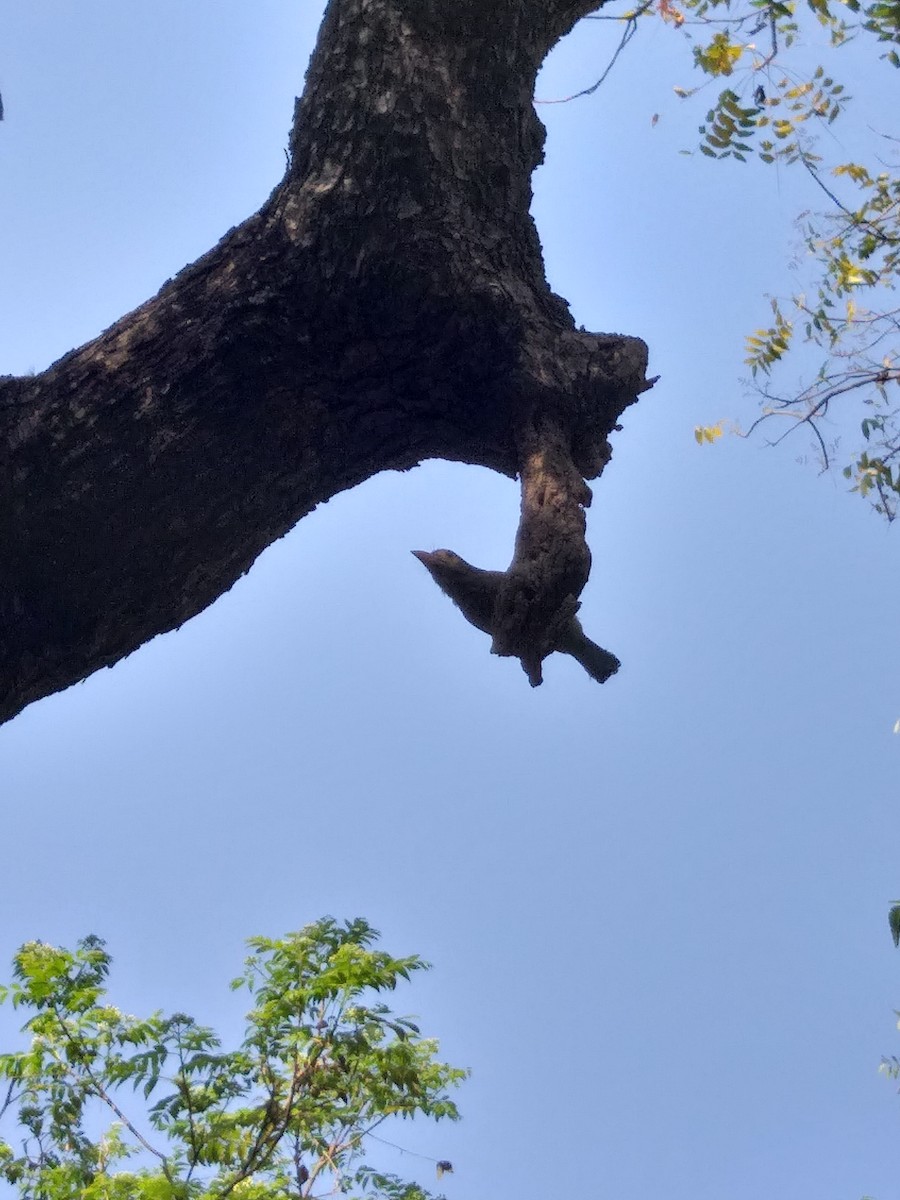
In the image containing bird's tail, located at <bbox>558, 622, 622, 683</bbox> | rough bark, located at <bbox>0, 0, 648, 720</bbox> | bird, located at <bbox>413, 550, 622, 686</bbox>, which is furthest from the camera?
bird's tail, located at <bbox>558, 622, 622, 683</bbox>

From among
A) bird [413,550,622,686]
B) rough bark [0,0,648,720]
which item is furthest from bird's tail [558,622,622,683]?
rough bark [0,0,648,720]

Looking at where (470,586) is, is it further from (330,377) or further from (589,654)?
(330,377)

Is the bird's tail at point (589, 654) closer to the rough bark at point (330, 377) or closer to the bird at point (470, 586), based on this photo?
the bird at point (470, 586)

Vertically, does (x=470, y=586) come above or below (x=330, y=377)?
below

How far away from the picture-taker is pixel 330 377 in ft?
9.48

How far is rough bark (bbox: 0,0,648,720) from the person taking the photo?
2645 millimetres

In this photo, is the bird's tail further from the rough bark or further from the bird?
the rough bark

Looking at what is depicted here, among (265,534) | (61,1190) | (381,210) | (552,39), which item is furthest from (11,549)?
(61,1190)

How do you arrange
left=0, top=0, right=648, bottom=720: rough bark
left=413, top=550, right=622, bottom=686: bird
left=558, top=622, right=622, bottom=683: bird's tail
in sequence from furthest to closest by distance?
left=558, top=622, right=622, bottom=683: bird's tail
left=413, top=550, right=622, bottom=686: bird
left=0, top=0, right=648, bottom=720: rough bark

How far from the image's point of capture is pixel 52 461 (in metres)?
2.62

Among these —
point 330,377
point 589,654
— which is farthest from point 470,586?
point 330,377

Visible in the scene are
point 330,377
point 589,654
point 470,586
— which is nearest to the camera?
point 470,586

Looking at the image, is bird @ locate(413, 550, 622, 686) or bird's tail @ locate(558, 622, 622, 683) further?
bird's tail @ locate(558, 622, 622, 683)

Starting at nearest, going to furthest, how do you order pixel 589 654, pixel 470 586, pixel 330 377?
pixel 470 586 → pixel 330 377 → pixel 589 654
